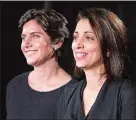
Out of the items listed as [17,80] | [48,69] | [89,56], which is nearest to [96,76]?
[89,56]

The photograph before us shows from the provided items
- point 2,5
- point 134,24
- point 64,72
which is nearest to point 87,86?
point 64,72

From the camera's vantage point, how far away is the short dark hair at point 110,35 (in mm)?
961

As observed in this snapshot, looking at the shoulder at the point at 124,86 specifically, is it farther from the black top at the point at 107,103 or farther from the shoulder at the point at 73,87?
the shoulder at the point at 73,87

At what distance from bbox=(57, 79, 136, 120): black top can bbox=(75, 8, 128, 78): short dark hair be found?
0.14 feet

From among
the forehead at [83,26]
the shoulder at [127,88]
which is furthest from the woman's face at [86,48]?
the shoulder at [127,88]

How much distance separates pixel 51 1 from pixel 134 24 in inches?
11.4

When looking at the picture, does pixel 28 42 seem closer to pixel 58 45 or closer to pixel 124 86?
pixel 58 45

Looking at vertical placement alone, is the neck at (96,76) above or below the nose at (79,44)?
below

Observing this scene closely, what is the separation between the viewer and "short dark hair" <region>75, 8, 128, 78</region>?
3.15 feet

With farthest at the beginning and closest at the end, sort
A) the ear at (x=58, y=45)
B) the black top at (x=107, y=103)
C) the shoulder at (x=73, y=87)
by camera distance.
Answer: the ear at (x=58, y=45) → the shoulder at (x=73, y=87) → the black top at (x=107, y=103)

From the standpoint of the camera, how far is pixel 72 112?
1006 mm

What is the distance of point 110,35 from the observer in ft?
3.16

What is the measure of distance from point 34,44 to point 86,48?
227mm

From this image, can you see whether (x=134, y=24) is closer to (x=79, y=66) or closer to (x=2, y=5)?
(x=79, y=66)
